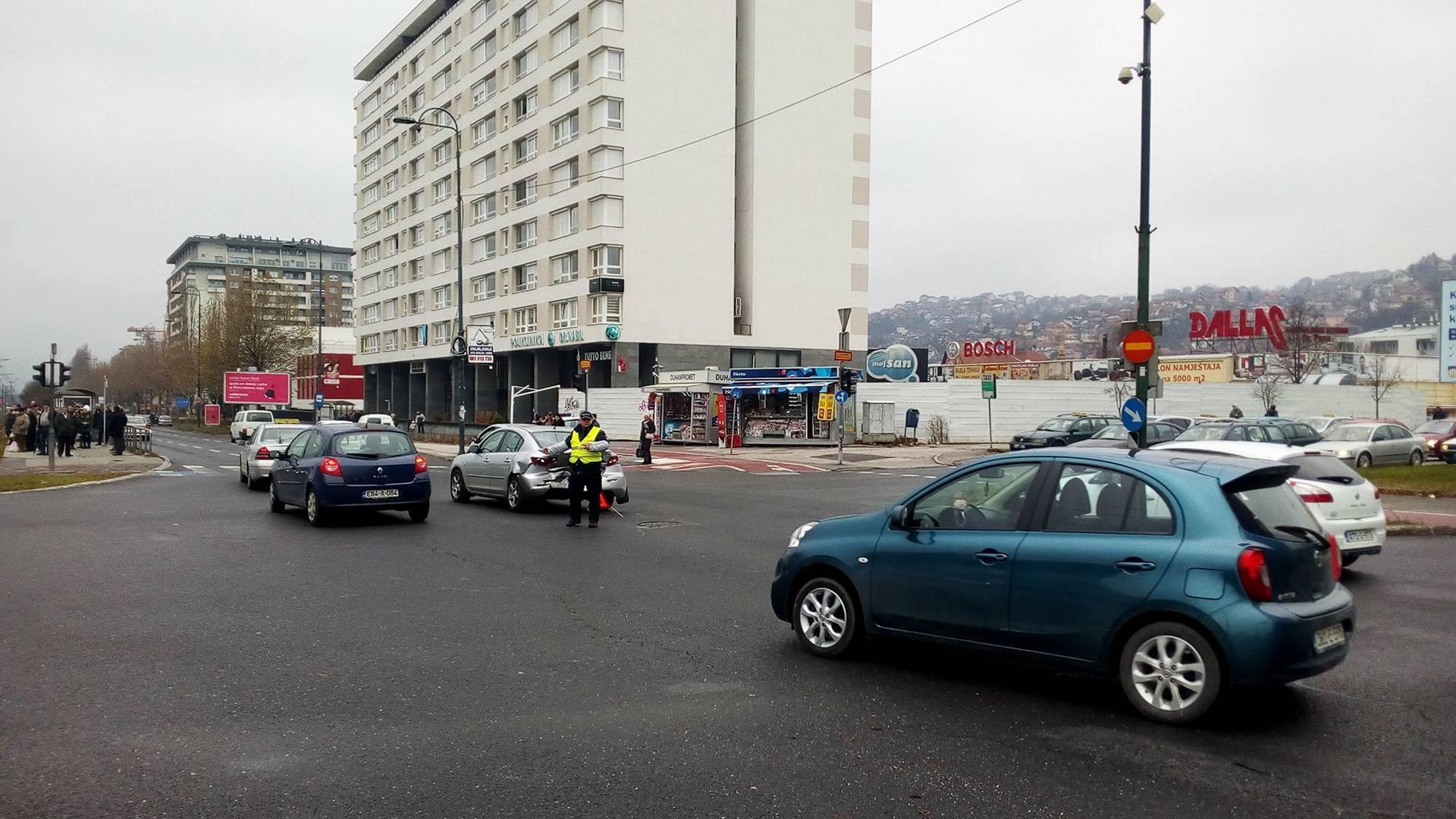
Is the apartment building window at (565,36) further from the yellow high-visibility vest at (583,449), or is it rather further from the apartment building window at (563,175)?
the yellow high-visibility vest at (583,449)

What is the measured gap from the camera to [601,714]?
18.8ft

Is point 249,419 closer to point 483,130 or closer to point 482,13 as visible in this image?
point 483,130

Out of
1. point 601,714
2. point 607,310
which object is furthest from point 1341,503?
point 607,310

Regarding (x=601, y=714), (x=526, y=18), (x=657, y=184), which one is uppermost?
(x=526, y=18)

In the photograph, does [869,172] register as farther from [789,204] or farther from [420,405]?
[420,405]

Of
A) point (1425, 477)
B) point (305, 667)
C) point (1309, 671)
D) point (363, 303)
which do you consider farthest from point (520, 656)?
point (363, 303)

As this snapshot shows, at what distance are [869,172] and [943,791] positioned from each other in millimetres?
60661

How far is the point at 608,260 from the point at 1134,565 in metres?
51.2

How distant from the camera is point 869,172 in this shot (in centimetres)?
6269

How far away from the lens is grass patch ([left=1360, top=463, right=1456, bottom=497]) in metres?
20.0

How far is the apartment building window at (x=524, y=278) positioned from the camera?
62.0 m

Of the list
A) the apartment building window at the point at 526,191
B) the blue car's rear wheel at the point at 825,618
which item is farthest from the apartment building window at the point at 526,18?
the blue car's rear wheel at the point at 825,618

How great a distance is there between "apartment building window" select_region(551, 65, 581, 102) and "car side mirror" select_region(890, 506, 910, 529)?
5437 centimetres

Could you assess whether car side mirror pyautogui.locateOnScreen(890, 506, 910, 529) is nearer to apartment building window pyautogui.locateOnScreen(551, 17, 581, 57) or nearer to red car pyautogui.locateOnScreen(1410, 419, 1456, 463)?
red car pyautogui.locateOnScreen(1410, 419, 1456, 463)
